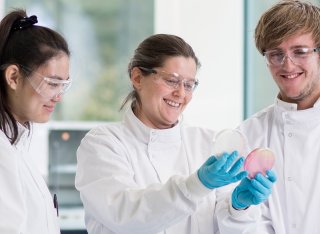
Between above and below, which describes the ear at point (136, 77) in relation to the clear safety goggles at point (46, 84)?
below

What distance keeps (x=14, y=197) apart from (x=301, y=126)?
1085 mm

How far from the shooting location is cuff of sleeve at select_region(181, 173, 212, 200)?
5.62ft

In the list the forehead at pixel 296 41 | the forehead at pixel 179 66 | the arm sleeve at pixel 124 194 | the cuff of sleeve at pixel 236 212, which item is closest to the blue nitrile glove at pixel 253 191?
the cuff of sleeve at pixel 236 212

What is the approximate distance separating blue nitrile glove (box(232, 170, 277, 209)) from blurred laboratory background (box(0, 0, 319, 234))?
1906 millimetres

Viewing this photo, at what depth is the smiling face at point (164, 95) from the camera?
1962 millimetres

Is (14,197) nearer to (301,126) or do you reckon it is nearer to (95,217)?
(95,217)

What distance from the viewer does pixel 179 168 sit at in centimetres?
202

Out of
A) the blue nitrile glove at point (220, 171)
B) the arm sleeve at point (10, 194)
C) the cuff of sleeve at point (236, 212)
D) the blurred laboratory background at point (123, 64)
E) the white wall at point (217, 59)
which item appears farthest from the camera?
the white wall at point (217, 59)

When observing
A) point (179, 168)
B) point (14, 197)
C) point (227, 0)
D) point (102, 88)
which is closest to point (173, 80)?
point (179, 168)

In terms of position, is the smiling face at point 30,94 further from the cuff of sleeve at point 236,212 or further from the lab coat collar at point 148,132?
the cuff of sleeve at point 236,212

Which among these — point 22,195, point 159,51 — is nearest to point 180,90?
point 159,51

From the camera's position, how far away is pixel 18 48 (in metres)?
1.75

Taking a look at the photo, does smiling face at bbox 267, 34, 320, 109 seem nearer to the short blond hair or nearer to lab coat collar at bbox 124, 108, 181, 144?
the short blond hair

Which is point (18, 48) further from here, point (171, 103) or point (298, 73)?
point (298, 73)
